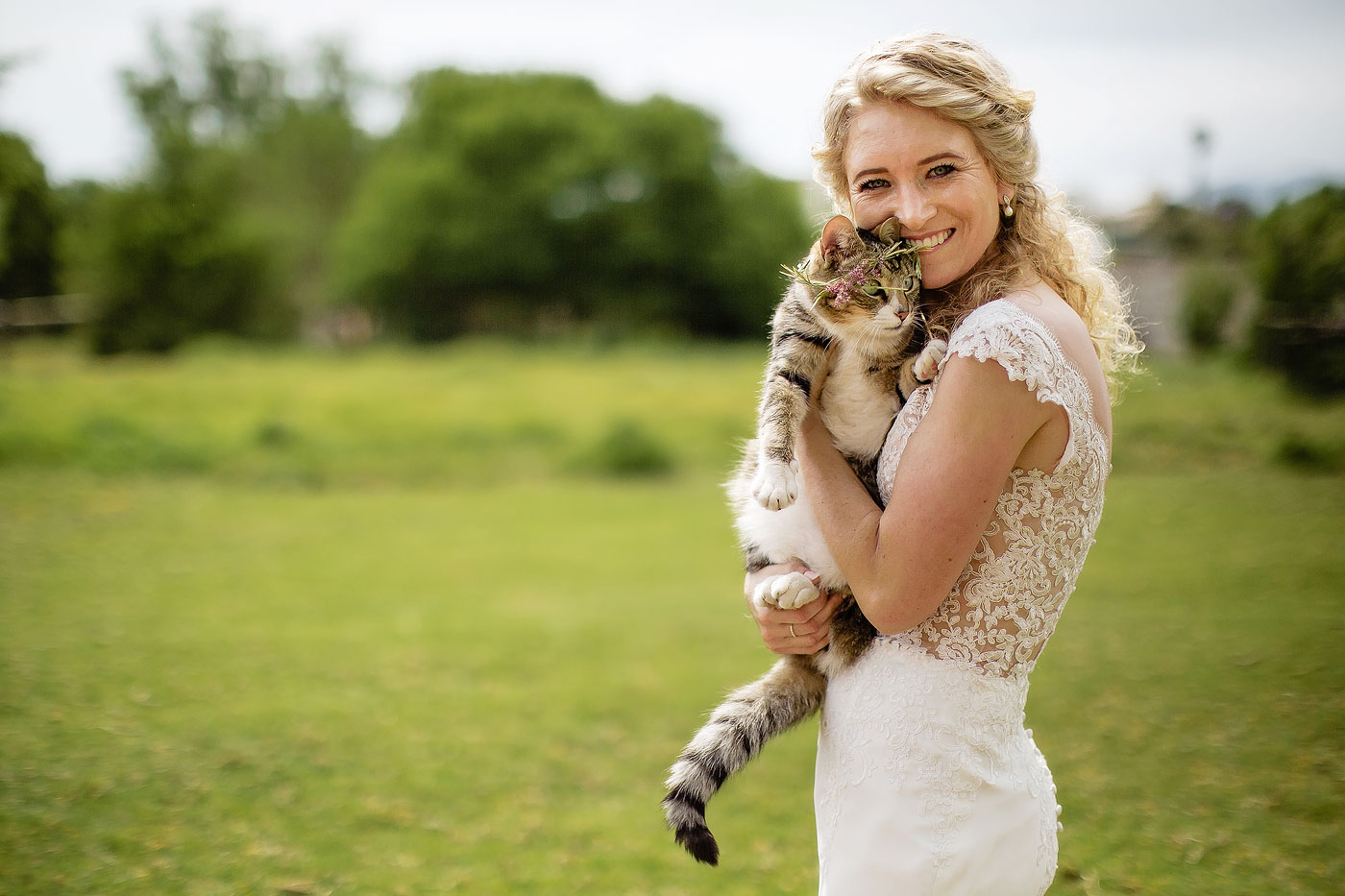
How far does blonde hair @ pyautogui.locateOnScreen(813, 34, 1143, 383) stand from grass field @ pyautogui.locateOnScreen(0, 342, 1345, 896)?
2970mm

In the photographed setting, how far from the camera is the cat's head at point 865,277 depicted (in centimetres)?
204

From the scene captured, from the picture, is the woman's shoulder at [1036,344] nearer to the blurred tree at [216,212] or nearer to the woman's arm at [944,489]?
the woman's arm at [944,489]

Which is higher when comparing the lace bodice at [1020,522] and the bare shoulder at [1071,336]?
the bare shoulder at [1071,336]

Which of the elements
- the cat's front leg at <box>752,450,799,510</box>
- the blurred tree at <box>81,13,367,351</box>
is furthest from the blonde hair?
the blurred tree at <box>81,13,367,351</box>

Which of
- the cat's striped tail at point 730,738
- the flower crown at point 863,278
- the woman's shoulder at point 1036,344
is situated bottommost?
the cat's striped tail at point 730,738

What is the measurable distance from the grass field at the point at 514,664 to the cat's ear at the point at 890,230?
329 centimetres

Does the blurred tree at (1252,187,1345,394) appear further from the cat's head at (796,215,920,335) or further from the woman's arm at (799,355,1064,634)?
the woman's arm at (799,355,1064,634)

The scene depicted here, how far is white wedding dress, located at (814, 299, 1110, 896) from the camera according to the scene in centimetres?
175

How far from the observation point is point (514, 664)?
7484 mm

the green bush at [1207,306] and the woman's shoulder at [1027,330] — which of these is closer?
the woman's shoulder at [1027,330]

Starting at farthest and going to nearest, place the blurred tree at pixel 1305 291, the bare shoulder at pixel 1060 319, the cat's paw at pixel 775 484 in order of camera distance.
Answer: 1. the blurred tree at pixel 1305 291
2. the cat's paw at pixel 775 484
3. the bare shoulder at pixel 1060 319

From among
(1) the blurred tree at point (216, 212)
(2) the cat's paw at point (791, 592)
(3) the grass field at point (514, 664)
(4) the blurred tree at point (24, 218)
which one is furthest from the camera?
(1) the blurred tree at point (216, 212)

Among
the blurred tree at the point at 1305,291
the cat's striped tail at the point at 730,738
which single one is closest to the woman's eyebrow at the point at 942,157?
the cat's striped tail at the point at 730,738

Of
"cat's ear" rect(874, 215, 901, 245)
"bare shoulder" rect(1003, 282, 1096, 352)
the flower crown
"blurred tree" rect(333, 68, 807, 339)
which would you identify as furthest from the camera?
"blurred tree" rect(333, 68, 807, 339)
